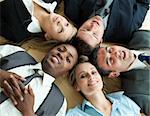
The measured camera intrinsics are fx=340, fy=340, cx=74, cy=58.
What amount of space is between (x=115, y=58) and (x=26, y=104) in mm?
460

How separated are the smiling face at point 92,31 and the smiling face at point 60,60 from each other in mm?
88

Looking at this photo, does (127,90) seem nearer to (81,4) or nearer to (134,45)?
(134,45)

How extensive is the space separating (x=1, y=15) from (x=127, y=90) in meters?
0.63

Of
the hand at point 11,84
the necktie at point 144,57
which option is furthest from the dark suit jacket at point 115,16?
the hand at point 11,84

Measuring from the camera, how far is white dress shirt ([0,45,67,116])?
1.20 meters

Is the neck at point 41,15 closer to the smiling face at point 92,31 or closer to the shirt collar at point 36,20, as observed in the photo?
the shirt collar at point 36,20

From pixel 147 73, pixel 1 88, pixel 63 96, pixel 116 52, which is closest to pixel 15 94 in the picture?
pixel 1 88

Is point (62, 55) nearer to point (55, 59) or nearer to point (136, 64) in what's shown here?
point (55, 59)

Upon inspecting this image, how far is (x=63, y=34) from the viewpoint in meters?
1.47

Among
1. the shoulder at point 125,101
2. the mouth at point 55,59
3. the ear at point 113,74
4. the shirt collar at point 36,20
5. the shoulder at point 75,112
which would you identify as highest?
the shirt collar at point 36,20

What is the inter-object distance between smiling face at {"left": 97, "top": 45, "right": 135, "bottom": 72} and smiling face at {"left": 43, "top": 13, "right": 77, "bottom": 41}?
163 mm

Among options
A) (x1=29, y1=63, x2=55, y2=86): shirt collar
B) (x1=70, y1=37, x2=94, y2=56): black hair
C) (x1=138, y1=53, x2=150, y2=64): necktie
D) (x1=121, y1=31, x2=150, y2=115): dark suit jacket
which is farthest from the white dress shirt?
(x1=138, y1=53, x2=150, y2=64): necktie

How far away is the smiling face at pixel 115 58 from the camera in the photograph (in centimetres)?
146

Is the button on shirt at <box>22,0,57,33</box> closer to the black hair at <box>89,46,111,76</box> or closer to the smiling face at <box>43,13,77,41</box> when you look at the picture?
the smiling face at <box>43,13,77,41</box>
